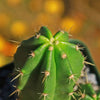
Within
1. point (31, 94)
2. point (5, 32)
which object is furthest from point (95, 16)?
point (31, 94)

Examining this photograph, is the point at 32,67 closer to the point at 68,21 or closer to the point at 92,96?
the point at 92,96

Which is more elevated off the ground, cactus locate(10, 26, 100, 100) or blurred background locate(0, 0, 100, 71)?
blurred background locate(0, 0, 100, 71)

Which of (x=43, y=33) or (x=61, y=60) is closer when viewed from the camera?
(x=61, y=60)

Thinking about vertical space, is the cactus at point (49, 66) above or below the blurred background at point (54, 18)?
below

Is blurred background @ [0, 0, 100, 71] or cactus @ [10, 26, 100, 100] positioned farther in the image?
blurred background @ [0, 0, 100, 71]

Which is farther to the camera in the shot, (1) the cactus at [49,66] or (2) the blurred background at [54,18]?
(2) the blurred background at [54,18]
